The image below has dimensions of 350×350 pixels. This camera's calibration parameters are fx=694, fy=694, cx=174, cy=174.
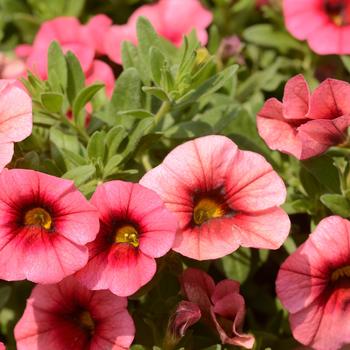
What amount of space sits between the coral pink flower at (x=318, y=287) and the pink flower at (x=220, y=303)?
0.31 ft

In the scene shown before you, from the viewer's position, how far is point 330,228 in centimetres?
140

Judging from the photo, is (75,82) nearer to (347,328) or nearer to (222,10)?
(222,10)

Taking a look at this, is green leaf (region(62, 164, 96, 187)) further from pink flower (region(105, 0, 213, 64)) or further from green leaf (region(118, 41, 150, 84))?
pink flower (region(105, 0, 213, 64))

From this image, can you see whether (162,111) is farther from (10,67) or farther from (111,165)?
(10,67)

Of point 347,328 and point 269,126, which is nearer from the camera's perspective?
point 347,328

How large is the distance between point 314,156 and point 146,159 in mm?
429

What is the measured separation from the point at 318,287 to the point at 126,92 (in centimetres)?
66

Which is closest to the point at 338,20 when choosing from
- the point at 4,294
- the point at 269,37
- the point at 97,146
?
the point at 269,37

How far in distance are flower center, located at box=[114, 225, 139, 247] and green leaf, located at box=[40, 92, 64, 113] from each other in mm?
385

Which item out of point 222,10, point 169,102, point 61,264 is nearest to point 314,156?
point 169,102

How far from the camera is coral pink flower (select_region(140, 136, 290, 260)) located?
1.39 metres

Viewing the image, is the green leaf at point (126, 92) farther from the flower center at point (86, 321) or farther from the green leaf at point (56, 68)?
the flower center at point (86, 321)

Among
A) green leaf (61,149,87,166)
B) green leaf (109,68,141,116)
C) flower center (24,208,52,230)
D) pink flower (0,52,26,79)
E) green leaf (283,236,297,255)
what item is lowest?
green leaf (283,236,297,255)

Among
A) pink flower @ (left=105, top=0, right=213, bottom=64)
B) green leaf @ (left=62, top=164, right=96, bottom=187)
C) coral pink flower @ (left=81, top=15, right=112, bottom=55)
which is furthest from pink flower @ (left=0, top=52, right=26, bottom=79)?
green leaf @ (left=62, top=164, right=96, bottom=187)
